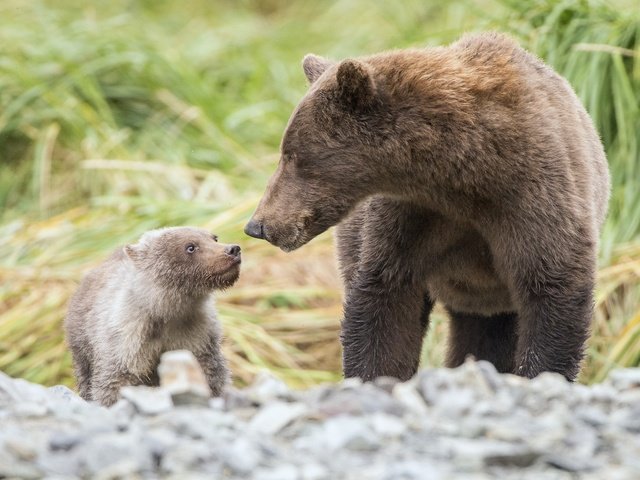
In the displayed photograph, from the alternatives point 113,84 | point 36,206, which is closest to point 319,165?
point 36,206

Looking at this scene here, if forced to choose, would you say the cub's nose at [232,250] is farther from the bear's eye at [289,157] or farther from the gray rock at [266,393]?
the gray rock at [266,393]

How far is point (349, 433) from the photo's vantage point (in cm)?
367

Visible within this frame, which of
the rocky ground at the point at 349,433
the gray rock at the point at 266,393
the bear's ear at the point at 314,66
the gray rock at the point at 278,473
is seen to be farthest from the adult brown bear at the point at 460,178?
the gray rock at the point at 278,473

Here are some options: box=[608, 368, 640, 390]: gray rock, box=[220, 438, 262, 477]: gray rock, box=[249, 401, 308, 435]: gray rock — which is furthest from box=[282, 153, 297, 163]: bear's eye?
box=[220, 438, 262, 477]: gray rock

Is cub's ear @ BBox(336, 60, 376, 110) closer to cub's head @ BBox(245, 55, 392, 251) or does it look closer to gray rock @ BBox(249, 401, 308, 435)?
cub's head @ BBox(245, 55, 392, 251)

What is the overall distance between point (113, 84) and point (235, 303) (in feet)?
10.5

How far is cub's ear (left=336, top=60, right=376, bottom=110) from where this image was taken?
495cm

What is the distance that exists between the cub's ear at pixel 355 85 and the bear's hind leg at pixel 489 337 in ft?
5.74

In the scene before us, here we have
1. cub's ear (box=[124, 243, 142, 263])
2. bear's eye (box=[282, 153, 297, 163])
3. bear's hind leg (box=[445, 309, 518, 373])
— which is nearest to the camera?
bear's eye (box=[282, 153, 297, 163])

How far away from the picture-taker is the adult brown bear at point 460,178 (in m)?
5.05

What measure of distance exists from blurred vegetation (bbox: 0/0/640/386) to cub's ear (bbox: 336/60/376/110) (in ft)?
10.1

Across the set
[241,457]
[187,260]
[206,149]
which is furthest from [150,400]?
[206,149]

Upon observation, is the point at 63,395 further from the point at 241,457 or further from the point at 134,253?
the point at 241,457

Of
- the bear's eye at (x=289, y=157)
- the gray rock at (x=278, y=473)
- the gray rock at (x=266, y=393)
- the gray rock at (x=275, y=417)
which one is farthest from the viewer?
the bear's eye at (x=289, y=157)
